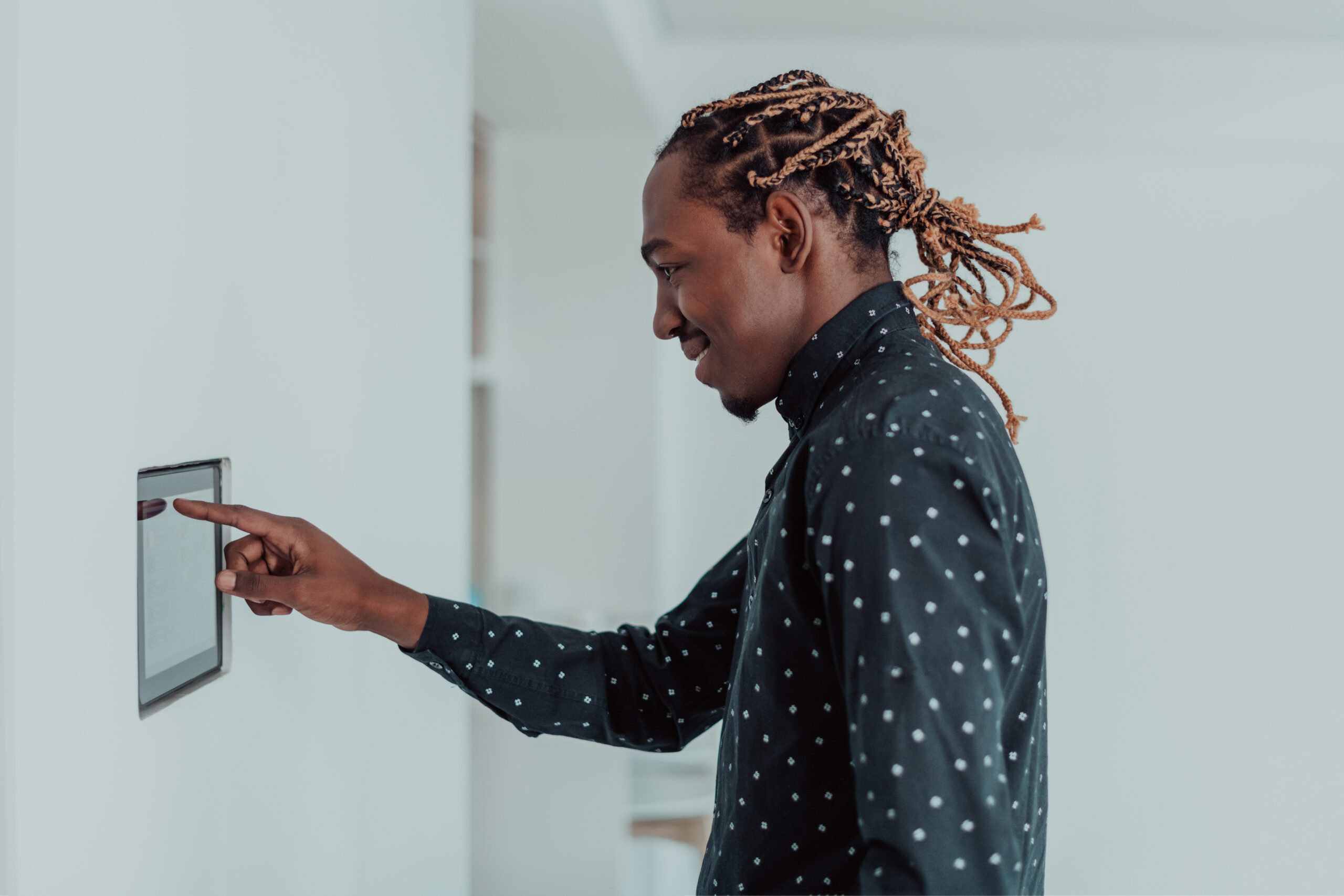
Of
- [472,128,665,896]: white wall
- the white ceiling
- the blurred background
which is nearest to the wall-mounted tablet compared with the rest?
the blurred background

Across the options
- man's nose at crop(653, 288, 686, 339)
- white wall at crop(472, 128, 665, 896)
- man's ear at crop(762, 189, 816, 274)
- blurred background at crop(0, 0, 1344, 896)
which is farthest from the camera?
white wall at crop(472, 128, 665, 896)

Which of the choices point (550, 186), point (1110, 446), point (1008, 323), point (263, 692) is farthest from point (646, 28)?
point (263, 692)

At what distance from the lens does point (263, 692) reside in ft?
2.98

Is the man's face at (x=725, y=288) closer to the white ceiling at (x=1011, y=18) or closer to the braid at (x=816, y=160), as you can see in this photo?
the braid at (x=816, y=160)

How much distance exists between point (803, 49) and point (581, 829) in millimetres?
2089

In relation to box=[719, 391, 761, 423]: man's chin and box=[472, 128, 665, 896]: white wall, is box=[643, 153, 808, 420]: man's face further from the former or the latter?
box=[472, 128, 665, 896]: white wall

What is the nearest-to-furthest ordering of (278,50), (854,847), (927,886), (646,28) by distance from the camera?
(927,886) < (854,847) < (278,50) < (646,28)

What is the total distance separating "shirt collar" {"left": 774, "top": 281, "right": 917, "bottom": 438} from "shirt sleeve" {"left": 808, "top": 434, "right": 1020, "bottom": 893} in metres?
0.17

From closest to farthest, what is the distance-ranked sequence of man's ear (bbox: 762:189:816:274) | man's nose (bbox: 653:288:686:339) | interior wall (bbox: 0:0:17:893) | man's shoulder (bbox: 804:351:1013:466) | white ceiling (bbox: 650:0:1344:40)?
interior wall (bbox: 0:0:17:893), man's shoulder (bbox: 804:351:1013:466), man's ear (bbox: 762:189:816:274), man's nose (bbox: 653:288:686:339), white ceiling (bbox: 650:0:1344:40)

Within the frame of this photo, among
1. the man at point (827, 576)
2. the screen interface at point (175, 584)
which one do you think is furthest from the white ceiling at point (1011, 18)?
the screen interface at point (175, 584)

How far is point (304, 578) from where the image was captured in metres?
0.86

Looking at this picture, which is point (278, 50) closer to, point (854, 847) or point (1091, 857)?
point (854, 847)

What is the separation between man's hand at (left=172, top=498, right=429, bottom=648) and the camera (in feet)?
2.68

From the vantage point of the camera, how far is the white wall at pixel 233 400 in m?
0.59
